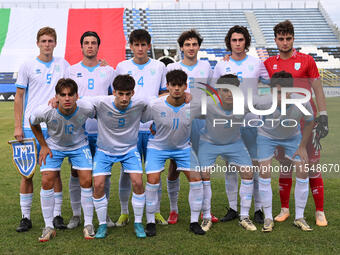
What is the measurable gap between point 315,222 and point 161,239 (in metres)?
1.63

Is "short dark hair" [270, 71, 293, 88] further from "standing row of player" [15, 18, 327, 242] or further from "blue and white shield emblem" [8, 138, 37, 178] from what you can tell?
"blue and white shield emblem" [8, 138, 37, 178]

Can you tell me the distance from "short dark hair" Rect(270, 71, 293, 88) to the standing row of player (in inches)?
5.6

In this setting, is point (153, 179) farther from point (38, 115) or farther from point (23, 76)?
point (23, 76)

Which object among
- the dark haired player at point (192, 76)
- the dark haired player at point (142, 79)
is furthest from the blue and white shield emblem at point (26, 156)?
the dark haired player at point (192, 76)

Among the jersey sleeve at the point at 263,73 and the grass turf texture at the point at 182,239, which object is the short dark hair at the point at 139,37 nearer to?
the jersey sleeve at the point at 263,73

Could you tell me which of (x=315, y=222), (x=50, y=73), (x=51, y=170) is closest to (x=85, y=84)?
(x=50, y=73)

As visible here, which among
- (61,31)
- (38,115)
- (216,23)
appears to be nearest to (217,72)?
(38,115)

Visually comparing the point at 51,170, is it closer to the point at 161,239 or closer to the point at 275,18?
the point at 161,239

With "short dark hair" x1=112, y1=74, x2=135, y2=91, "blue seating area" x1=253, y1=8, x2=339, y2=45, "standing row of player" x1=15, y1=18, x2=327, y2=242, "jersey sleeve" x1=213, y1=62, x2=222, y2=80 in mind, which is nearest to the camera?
"short dark hair" x1=112, y1=74, x2=135, y2=91

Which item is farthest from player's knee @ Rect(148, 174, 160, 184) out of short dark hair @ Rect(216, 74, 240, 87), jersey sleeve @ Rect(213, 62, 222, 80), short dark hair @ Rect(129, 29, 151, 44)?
short dark hair @ Rect(129, 29, 151, 44)

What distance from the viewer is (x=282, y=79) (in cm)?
411

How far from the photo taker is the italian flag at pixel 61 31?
99.5 feet

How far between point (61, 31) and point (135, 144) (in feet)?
97.1

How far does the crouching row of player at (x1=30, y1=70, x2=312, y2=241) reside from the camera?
402 cm
